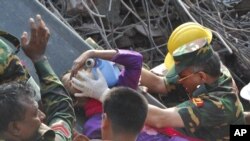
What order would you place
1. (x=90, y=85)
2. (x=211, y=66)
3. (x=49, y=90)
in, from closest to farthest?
(x=49, y=90) → (x=90, y=85) → (x=211, y=66)

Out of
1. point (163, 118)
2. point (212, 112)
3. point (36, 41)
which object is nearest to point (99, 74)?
point (163, 118)

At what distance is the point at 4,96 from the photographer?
2.70 metres

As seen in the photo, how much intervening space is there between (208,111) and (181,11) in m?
2.21

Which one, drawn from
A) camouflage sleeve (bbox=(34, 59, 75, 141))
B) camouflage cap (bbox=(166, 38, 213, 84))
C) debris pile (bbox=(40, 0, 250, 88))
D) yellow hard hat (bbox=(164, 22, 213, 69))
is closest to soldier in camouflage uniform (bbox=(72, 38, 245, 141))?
camouflage cap (bbox=(166, 38, 213, 84))

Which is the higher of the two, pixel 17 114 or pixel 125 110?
pixel 17 114

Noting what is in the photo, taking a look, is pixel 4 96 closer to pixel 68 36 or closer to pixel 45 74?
pixel 45 74

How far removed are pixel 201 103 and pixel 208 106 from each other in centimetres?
4

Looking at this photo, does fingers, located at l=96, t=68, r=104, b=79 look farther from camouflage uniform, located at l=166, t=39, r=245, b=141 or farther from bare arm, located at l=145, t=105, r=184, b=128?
camouflage uniform, located at l=166, t=39, r=245, b=141

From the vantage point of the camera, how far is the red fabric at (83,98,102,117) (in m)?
3.73

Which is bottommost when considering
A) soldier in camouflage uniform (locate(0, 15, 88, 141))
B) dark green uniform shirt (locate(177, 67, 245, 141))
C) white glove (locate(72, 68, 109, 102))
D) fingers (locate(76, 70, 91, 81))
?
dark green uniform shirt (locate(177, 67, 245, 141))

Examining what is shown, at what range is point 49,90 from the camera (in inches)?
120

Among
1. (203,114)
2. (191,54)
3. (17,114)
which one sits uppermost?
(17,114)

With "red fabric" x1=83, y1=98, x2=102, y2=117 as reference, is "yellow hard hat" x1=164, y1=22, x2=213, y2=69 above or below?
above

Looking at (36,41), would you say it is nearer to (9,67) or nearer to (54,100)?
(9,67)
